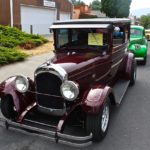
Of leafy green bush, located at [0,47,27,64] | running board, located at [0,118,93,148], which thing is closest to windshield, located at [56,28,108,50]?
running board, located at [0,118,93,148]

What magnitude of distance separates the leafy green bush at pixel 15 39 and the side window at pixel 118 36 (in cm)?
802

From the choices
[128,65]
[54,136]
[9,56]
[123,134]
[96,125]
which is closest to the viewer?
[54,136]

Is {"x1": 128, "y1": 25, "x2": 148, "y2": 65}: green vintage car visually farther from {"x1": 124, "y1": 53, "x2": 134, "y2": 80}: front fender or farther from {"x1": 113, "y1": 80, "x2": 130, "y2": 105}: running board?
{"x1": 113, "y1": 80, "x2": 130, "y2": 105}: running board

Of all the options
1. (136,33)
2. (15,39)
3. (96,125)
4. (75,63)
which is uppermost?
A: (136,33)

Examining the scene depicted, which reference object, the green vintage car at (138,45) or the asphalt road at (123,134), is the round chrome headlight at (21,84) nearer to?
the asphalt road at (123,134)

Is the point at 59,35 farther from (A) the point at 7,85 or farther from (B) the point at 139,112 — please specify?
(B) the point at 139,112

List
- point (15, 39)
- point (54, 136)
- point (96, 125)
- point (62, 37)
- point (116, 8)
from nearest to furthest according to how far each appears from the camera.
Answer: point (54, 136)
point (96, 125)
point (62, 37)
point (15, 39)
point (116, 8)

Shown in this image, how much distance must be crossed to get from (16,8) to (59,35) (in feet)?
68.3

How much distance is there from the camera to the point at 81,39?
6422 millimetres

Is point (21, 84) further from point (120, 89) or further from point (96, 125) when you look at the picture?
point (120, 89)

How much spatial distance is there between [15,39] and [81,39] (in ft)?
35.6

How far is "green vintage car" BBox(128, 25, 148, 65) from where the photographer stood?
12422 mm

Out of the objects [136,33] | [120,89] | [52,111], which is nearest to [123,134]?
[52,111]

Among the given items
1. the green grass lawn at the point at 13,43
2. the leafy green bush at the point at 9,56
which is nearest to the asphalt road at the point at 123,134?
the leafy green bush at the point at 9,56
